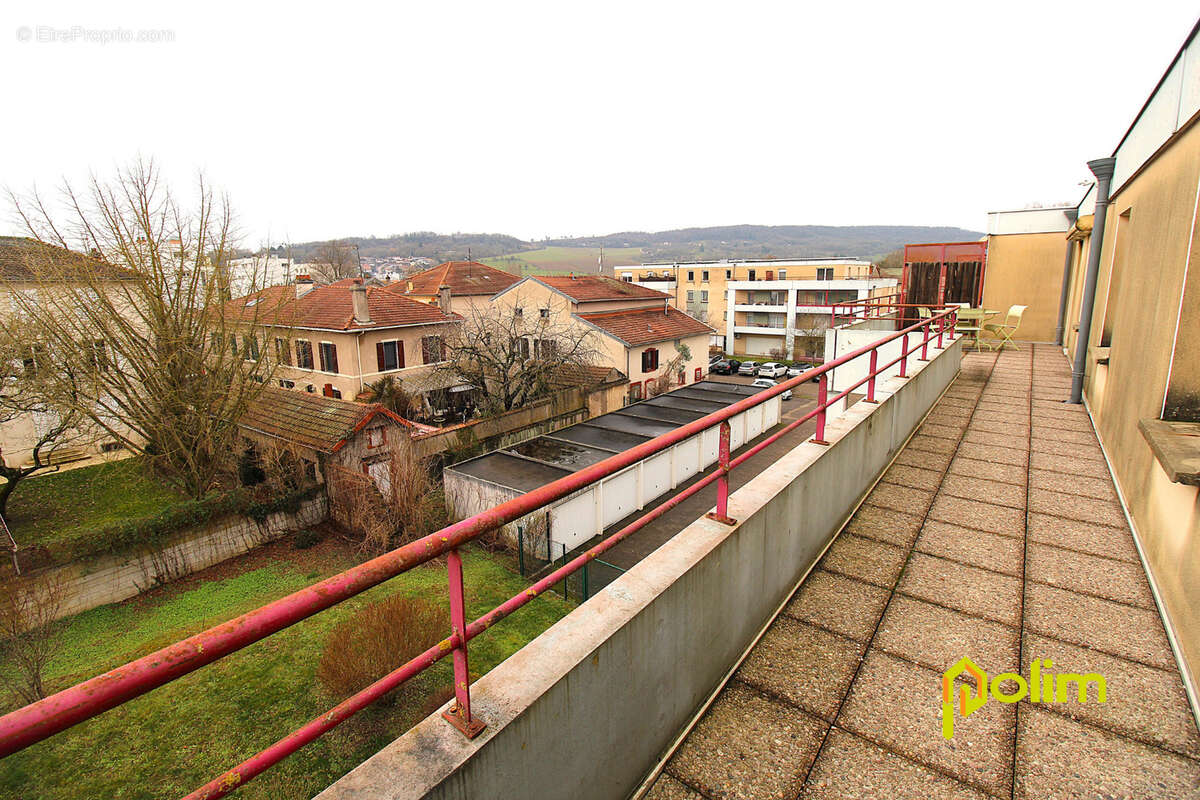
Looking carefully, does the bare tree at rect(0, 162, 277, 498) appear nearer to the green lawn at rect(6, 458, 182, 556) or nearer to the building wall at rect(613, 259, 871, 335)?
the green lawn at rect(6, 458, 182, 556)

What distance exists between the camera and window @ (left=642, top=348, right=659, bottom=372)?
29625 millimetres

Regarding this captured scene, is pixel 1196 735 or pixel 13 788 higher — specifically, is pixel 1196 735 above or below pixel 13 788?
above

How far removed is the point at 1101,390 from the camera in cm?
614

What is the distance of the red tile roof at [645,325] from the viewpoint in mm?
29375

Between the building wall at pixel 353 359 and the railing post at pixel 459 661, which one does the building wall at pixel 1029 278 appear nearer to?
the railing post at pixel 459 661

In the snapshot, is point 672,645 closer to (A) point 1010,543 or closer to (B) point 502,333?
(A) point 1010,543

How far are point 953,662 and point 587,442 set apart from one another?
15.9 meters

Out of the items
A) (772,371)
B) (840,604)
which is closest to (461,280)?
(772,371)

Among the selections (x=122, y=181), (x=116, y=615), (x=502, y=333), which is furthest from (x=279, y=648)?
(x=502, y=333)

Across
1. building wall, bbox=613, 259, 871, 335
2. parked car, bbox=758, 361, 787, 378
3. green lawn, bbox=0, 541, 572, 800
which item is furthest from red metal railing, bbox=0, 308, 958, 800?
building wall, bbox=613, 259, 871, 335

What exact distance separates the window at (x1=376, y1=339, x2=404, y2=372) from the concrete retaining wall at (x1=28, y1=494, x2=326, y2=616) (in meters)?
10.3

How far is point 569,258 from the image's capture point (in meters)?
127

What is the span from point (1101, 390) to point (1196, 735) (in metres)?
5.07

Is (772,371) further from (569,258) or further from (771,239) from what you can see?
(771,239)
